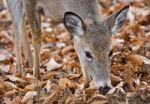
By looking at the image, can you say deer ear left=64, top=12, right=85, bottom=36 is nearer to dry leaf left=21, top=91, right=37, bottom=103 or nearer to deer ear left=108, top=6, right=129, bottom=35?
deer ear left=108, top=6, right=129, bottom=35

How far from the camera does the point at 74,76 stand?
24.1 feet

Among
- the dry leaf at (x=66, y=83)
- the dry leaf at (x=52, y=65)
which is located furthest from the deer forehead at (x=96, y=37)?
the dry leaf at (x=52, y=65)

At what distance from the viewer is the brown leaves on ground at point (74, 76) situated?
6.27m

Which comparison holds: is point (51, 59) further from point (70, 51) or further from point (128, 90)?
point (128, 90)

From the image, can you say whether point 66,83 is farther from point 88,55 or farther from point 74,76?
point 74,76

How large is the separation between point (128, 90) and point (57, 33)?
458cm

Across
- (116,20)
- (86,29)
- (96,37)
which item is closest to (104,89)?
(96,37)

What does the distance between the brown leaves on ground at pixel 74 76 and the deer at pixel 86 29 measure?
17 centimetres

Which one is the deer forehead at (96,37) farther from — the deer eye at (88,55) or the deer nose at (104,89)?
the deer nose at (104,89)

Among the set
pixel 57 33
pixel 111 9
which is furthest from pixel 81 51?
pixel 111 9

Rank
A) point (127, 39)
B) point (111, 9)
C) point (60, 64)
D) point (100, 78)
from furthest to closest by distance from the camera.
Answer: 1. point (111, 9)
2. point (127, 39)
3. point (60, 64)
4. point (100, 78)

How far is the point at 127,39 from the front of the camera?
9.05 meters

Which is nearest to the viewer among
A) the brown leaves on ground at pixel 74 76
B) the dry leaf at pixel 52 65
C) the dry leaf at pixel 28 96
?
the brown leaves on ground at pixel 74 76

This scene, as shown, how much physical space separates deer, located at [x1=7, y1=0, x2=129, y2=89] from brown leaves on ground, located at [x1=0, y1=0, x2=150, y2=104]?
0.57ft
